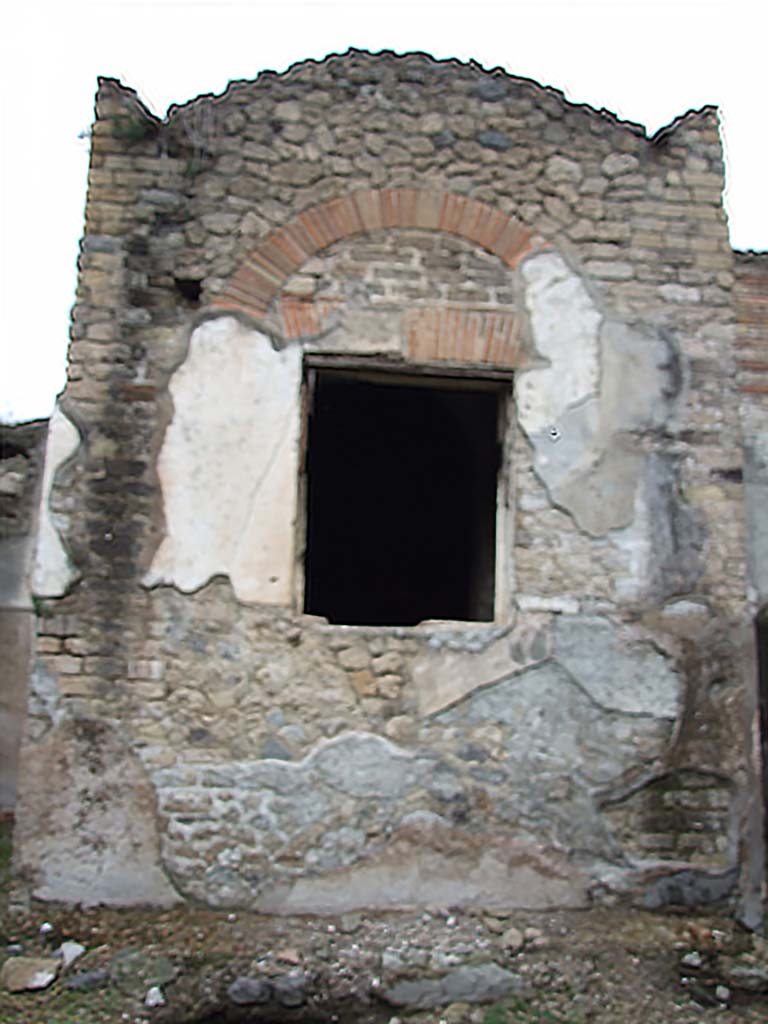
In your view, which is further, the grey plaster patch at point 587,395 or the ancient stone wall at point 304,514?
the grey plaster patch at point 587,395

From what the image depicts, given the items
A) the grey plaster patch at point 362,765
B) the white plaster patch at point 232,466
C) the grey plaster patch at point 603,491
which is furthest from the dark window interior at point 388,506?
the grey plaster patch at point 362,765

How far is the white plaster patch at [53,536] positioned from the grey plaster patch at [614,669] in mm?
2275

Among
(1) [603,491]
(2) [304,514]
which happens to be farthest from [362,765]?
(1) [603,491]

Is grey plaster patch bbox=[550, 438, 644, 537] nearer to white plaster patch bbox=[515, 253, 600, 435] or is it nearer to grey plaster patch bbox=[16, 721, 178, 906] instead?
white plaster patch bbox=[515, 253, 600, 435]

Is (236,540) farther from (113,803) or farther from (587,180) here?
(587,180)

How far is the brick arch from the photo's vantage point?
14.0 ft

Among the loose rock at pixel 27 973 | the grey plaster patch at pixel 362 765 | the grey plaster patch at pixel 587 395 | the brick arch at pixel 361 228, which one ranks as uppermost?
the brick arch at pixel 361 228

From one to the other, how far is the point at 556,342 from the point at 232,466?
5.48 ft

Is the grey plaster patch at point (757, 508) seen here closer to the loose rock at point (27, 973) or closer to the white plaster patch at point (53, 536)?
the white plaster patch at point (53, 536)

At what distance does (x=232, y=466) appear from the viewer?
4.16m

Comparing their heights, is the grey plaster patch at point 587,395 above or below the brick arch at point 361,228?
below

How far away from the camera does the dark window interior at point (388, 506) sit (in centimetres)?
717

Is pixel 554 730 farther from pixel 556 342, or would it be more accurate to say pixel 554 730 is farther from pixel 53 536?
pixel 53 536

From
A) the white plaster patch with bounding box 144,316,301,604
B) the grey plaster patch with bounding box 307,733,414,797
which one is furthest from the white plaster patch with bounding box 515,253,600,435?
the grey plaster patch with bounding box 307,733,414,797
